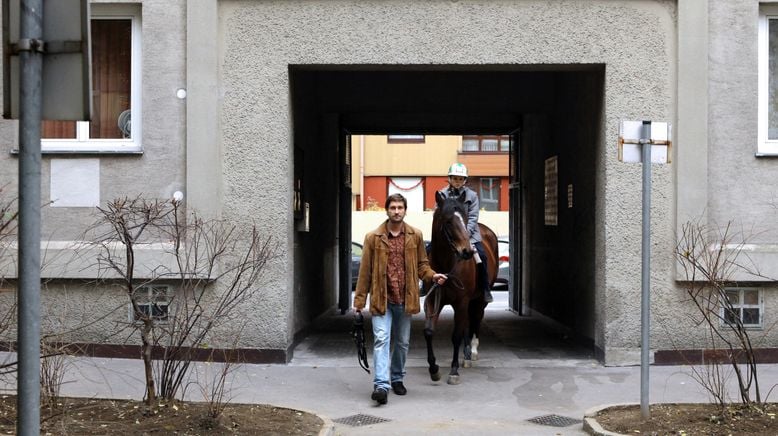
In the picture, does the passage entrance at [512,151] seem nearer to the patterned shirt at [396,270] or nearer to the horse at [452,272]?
the horse at [452,272]

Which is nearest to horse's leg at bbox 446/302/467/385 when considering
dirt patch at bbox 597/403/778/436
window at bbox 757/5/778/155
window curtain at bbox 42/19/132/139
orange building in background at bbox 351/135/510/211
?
dirt patch at bbox 597/403/778/436

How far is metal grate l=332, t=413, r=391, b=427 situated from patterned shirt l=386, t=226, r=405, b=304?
131cm

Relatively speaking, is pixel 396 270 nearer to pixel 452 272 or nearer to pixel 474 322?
pixel 452 272

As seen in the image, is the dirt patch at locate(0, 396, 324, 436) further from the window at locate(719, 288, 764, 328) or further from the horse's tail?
the window at locate(719, 288, 764, 328)

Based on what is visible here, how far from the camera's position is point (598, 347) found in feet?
38.7

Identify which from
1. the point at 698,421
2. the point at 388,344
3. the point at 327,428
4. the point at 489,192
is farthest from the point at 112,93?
the point at 489,192

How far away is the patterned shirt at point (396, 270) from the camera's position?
9867 mm

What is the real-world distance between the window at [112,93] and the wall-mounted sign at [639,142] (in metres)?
6.10

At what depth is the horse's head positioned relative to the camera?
1004 cm

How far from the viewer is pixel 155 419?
25.7ft

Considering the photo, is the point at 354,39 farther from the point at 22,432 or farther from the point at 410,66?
the point at 22,432

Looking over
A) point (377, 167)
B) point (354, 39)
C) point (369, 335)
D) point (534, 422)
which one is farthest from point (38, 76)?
point (377, 167)

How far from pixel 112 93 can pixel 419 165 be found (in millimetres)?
38353

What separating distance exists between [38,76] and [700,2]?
29.7ft
